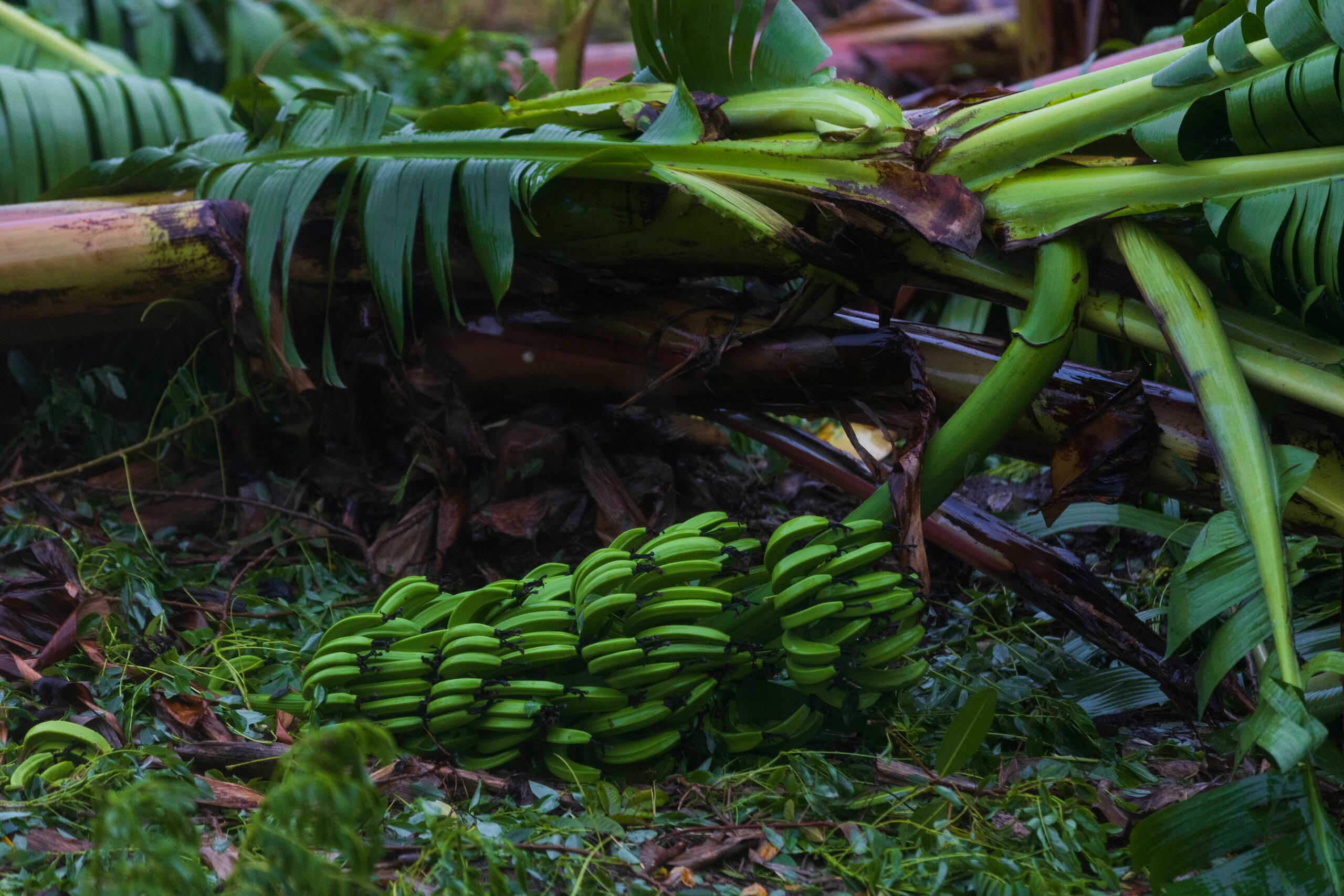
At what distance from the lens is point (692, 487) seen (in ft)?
5.48

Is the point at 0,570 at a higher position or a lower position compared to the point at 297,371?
lower

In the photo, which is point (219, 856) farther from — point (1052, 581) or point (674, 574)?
point (1052, 581)

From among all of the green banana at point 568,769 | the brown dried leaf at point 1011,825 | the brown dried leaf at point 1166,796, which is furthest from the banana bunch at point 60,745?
the brown dried leaf at point 1166,796

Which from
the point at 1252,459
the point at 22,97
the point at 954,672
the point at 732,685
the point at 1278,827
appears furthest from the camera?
the point at 22,97

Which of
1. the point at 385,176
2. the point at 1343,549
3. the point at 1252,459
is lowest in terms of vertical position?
the point at 1343,549

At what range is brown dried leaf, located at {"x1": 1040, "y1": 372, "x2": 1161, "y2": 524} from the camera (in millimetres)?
1150

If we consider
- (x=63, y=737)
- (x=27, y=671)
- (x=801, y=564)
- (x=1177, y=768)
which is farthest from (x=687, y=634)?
(x=27, y=671)

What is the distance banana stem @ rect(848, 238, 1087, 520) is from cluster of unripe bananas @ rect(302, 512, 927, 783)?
0.10 meters

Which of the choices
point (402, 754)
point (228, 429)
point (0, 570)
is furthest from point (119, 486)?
point (402, 754)

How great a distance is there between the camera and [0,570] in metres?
1.42

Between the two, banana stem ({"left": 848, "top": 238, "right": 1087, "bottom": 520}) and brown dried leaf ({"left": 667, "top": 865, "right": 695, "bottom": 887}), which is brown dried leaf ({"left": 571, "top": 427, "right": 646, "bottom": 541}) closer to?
banana stem ({"left": 848, "top": 238, "right": 1087, "bottom": 520})

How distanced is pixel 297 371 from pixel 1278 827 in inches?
54.3

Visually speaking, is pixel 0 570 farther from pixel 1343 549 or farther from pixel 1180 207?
pixel 1343 549

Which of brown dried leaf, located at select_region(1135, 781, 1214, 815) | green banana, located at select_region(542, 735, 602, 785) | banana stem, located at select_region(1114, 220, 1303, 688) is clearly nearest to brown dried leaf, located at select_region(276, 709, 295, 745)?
green banana, located at select_region(542, 735, 602, 785)
